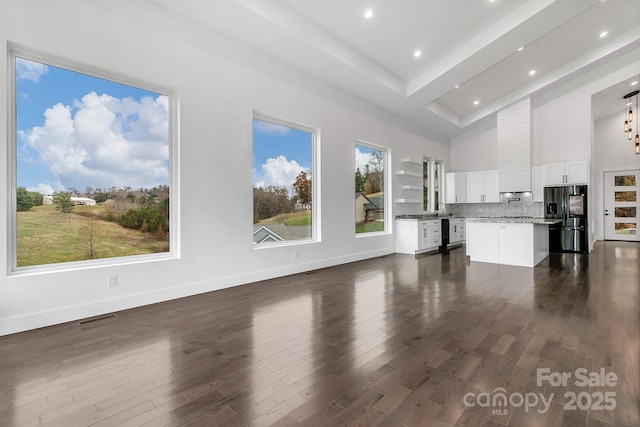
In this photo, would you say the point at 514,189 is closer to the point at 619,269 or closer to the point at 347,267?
the point at 619,269

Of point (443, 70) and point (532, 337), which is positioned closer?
point (532, 337)

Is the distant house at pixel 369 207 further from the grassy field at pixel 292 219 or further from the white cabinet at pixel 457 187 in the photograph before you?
the white cabinet at pixel 457 187

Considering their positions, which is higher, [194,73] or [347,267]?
[194,73]

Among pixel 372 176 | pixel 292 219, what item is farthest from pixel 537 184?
pixel 292 219

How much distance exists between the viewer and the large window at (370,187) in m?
6.79

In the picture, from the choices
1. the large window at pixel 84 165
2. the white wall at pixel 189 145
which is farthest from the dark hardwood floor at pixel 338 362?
the large window at pixel 84 165

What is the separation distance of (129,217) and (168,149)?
93 cm

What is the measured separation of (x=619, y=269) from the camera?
5469 millimetres

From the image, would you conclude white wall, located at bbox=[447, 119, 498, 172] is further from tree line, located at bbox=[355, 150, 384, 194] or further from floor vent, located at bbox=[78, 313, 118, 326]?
floor vent, located at bbox=[78, 313, 118, 326]

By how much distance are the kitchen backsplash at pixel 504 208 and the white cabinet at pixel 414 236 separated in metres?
2.79

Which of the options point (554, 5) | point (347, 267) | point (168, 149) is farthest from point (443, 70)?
point (168, 149)

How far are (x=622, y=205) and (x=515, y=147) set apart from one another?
173 inches

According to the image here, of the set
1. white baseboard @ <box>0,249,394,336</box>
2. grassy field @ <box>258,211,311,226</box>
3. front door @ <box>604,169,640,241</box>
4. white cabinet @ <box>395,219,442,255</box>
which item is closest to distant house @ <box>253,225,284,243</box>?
grassy field @ <box>258,211,311,226</box>

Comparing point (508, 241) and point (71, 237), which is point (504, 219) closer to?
point (508, 241)
